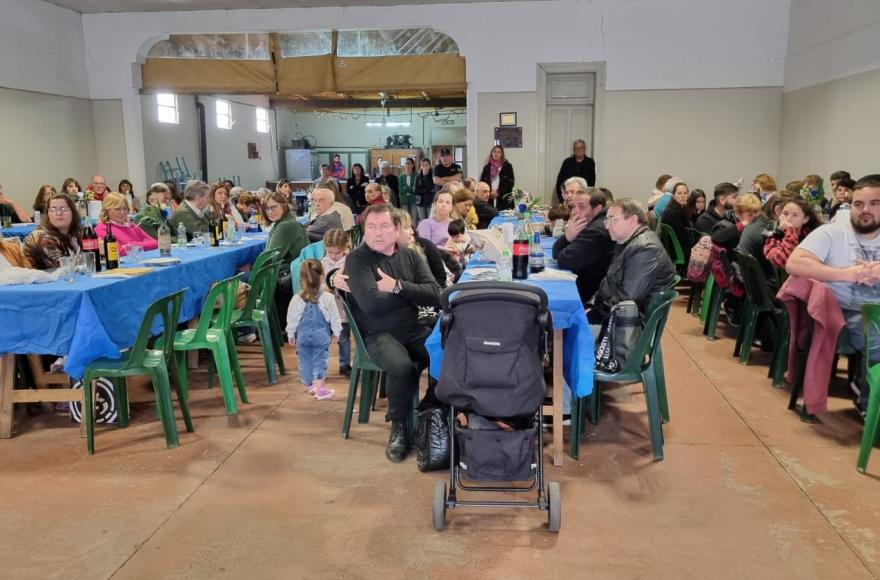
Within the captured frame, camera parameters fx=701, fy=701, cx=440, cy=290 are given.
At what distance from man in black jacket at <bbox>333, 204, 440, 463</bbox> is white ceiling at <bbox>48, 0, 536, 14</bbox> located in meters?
7.10

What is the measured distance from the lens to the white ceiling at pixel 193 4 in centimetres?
953

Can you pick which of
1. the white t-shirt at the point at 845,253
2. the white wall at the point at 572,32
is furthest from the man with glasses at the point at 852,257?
the white wall at the point at 572,32

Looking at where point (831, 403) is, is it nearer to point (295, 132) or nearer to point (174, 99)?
point (174, 99)

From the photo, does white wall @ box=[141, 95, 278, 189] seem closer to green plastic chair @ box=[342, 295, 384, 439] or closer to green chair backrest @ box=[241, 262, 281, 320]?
green chair backrest @ box=[241, 262, 281, 320]

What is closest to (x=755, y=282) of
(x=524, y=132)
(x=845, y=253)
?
(x=845, y=253)

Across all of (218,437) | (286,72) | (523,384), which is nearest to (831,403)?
(523,384)

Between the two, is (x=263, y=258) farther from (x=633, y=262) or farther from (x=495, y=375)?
(x=495, y=375)

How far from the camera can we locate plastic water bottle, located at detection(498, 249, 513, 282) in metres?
3.50

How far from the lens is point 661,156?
9766mm

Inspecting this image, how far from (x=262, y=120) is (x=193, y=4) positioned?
7.67 meters

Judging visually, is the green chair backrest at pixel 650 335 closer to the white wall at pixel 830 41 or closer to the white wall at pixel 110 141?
the white wall at pixel 830 41

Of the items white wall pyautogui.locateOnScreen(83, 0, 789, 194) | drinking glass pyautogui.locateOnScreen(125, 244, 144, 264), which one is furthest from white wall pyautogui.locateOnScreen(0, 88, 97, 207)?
drinking glass pyautogui.locateOnScreen(125, 244, 144, 264)

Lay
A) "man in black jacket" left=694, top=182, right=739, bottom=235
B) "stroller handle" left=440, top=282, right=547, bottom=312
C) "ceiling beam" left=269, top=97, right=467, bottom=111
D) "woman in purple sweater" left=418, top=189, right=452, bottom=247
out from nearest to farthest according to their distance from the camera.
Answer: "stroller handle" left=440, top=282, right=547, bottom=312 → "woman in purple sweater" left=418, top=189, right=452, bottom=247 → "man in black jacket" left=694, top=182, right=739, bottom=235 → "ceiling beam" left=269, top=97, right=467, bottom=111

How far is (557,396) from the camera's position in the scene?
10.5ft
